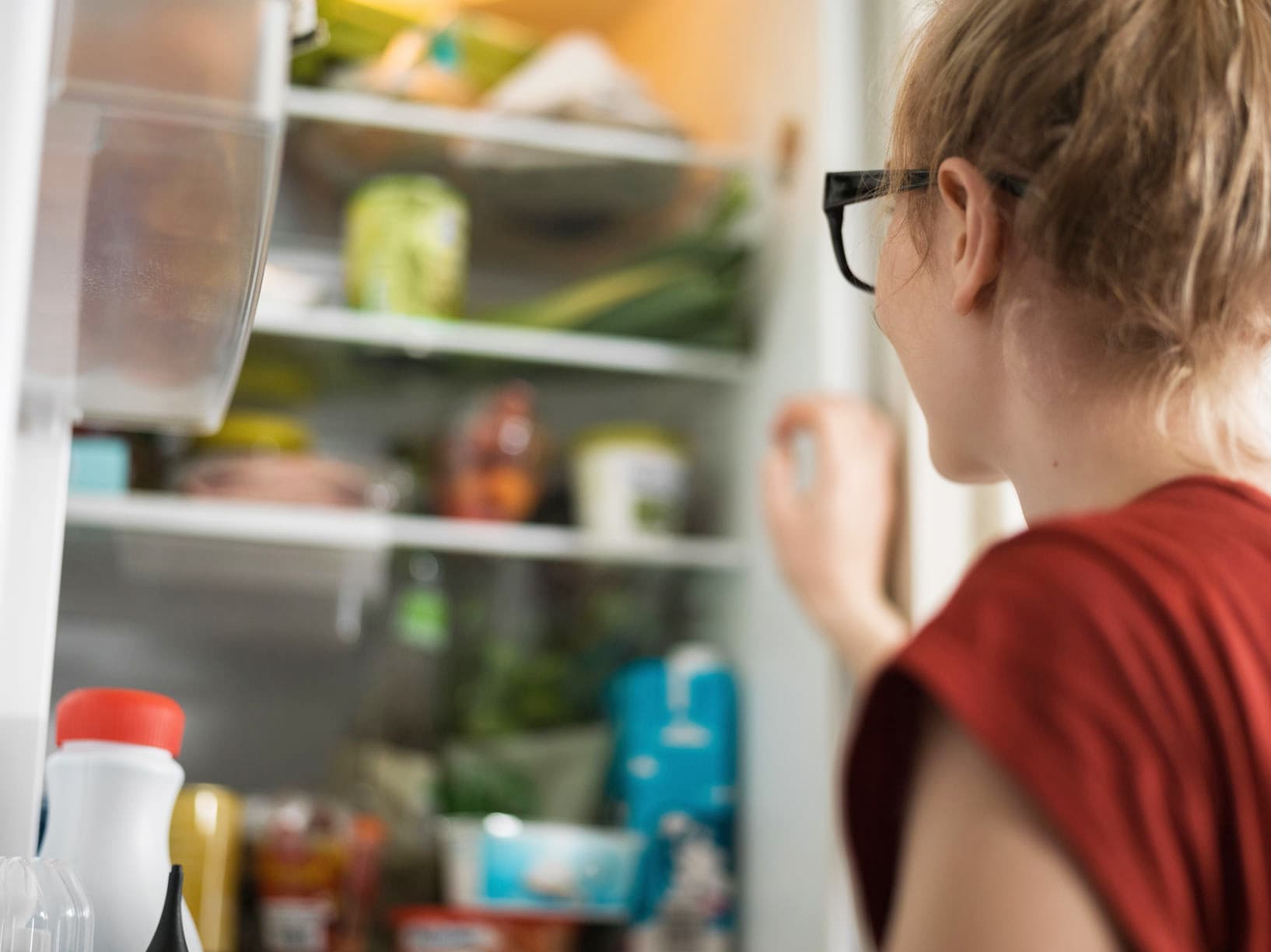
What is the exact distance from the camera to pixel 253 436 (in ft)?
4.89

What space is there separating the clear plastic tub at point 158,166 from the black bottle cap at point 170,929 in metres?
0.25

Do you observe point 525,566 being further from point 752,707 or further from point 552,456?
point 752,707

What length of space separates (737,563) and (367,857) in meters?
0.52

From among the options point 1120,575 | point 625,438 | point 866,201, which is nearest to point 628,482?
point 625,438

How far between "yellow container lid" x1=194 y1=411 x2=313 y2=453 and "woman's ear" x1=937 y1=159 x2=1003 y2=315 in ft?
3.43

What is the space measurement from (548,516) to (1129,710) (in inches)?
50.6

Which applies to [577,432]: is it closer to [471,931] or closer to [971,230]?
[471,931]

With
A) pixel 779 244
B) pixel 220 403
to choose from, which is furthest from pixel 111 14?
pixel 779 244

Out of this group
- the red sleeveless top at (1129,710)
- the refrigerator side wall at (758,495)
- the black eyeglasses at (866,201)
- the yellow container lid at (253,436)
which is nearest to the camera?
the red sleeveless top at (1129,710)

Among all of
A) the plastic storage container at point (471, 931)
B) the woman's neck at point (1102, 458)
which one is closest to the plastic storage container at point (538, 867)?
the plastic storage container at point (471, 931)

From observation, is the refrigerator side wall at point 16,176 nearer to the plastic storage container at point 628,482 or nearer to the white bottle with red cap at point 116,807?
the white bottle with red cap at point 116,807

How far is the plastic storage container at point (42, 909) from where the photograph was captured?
491mm

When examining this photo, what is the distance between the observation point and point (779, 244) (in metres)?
1.62

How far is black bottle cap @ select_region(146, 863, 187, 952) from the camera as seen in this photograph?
52 centimetres
